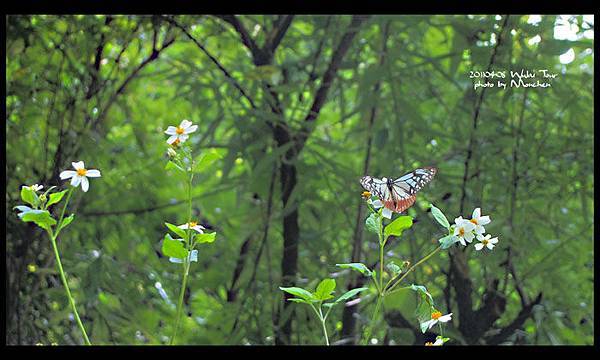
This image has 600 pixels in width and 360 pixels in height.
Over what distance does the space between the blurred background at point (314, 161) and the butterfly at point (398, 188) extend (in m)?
0.28

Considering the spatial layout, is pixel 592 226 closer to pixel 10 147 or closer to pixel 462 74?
pixel 462 74

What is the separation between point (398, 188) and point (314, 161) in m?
0.36

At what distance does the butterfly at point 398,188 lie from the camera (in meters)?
0.59

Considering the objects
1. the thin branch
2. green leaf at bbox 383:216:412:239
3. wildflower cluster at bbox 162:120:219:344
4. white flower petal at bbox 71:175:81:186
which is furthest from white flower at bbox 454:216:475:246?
the thin branch

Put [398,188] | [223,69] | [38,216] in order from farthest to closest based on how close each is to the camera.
Result: [223,69]
[398,188]
[38,216]

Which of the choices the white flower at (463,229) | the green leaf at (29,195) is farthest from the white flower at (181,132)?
the white flower at (463,229)

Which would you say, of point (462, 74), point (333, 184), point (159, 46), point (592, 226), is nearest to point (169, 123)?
point (159, 46)

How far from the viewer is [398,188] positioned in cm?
60

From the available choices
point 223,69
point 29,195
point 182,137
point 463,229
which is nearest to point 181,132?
point 182,137

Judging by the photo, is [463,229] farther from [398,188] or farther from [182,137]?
[182,137]

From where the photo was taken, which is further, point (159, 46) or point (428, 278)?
point (159, 46)
